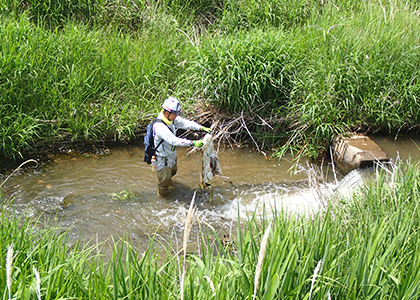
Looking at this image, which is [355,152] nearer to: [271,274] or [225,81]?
[225,81]

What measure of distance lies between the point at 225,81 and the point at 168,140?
1.99 metres

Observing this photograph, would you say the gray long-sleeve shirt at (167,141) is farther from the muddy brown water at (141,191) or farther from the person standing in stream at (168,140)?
the muddy brown water at (141,191)

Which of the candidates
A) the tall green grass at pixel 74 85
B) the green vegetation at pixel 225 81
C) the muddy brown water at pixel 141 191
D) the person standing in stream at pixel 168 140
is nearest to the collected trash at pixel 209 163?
the person standing in stream at pixel 168 140

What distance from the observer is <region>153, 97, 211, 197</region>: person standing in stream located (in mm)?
4629

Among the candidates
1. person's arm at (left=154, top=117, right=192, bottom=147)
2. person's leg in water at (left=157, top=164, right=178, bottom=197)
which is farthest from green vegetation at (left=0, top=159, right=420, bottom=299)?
person's leg in water at (left=157, top=164, right=178, bottom=197)

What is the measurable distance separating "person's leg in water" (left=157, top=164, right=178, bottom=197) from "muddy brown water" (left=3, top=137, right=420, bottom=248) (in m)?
0.11

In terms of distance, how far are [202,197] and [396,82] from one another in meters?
Answer: 3.58

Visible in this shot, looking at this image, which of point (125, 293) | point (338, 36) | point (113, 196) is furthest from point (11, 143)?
point (338, 36)

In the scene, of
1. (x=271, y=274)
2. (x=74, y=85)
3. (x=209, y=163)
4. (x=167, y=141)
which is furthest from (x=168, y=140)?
(x=271, y=274)

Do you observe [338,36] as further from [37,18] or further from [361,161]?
[37,18]

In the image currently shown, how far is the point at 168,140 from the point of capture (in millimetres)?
4656

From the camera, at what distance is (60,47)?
643cm

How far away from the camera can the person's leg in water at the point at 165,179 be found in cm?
512

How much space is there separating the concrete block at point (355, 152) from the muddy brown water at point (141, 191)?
0.35 m
